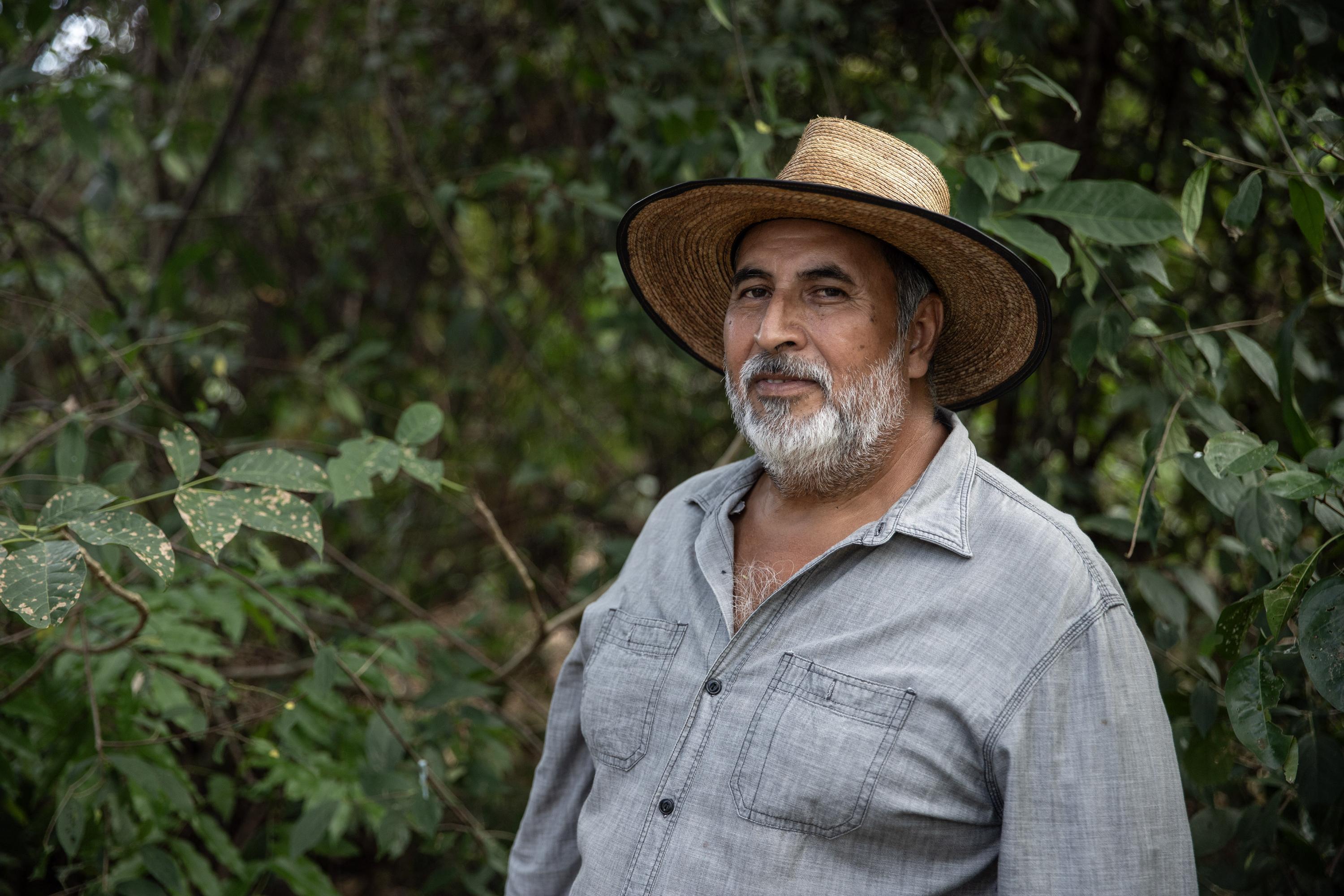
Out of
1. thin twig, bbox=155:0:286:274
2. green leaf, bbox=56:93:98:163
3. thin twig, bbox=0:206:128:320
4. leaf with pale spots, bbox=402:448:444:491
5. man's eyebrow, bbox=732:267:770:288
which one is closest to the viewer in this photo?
man's eyebrow, bbox=732:267:770:288

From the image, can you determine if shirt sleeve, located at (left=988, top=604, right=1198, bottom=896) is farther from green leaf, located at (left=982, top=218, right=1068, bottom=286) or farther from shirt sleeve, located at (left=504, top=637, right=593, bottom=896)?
shirt sleeve, located at (left=504, top=637, right=593, bottom=896)

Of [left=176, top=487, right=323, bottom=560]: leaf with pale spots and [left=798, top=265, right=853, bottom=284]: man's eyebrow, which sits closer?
[left=176, top=487, right=323, bottom=560]: leaf with pale spots

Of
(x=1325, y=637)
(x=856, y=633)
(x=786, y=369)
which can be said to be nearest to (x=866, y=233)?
(x=786, y=369)

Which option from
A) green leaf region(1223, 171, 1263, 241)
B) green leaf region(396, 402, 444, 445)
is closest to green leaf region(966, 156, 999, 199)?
green leaf region(1223, 171, 1263, 241)

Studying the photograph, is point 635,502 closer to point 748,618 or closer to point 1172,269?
point 1172,269

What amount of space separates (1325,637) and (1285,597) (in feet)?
0.24

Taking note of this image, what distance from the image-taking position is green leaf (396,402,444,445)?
73.9 inches

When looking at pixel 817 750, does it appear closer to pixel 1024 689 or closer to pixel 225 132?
pixel 1024 689

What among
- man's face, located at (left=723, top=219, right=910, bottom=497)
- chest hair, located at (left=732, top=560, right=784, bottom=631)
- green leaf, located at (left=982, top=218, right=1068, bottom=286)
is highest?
man's face, located at (left=723, top=219, right=910, bottom=497)

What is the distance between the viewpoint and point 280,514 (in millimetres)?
1552

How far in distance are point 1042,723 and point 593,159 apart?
2.21 m

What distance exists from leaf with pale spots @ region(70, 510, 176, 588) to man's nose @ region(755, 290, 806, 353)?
2.95 feet

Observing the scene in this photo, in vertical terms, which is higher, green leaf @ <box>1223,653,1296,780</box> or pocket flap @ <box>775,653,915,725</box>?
pocket flap @ <box>775,653,915,725</box>

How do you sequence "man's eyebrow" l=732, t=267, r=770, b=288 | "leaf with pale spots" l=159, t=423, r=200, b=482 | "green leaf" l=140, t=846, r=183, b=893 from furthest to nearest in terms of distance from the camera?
"green leaf" l=140, t=846, r=183, b=893
"man's eyebrow" l=732, t=267, r=770, b=288
"leaf with pale spots" l=159, t=423, r=200, b=482
